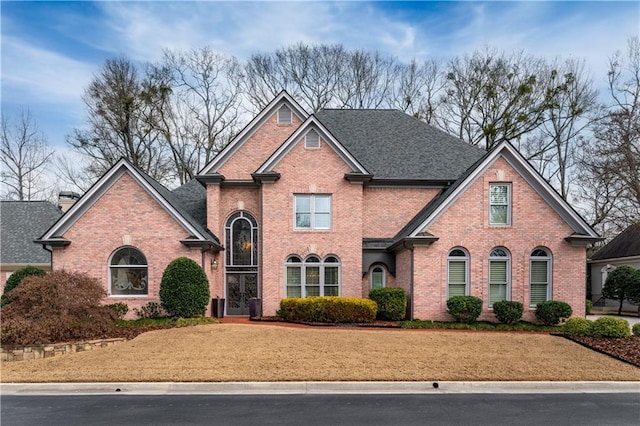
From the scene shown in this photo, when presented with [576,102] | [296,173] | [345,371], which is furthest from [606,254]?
[345,371]

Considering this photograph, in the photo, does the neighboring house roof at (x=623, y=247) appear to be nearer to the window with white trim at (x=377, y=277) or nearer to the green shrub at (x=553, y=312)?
the green shrub at (x=553, y=312)

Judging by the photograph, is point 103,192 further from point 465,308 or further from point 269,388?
point 465,308

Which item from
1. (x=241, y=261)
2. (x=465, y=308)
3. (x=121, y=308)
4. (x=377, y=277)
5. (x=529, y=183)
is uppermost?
(x=529, y=183)

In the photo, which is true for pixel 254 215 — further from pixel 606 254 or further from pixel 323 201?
pixel 606 254

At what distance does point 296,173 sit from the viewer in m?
21.0

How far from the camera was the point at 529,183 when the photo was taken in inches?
750

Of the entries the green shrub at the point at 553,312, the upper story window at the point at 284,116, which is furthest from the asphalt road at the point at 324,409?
the upper story window at the point at 284,116

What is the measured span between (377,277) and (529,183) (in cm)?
750

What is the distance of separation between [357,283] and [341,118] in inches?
396

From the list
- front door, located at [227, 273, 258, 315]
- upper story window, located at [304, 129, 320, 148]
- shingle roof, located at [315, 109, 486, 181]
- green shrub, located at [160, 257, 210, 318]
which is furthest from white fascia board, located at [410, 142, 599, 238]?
green shrub, located at [160, 257, 210, 318]

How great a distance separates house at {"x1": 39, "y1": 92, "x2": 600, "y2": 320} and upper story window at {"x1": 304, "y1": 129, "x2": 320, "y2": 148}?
0.05 m

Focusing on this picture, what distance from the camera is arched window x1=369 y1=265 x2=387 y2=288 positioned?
21.6m

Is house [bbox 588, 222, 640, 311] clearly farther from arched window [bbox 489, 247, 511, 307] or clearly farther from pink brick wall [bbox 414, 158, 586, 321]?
arched window [bbox 489, 247, 511, 307]

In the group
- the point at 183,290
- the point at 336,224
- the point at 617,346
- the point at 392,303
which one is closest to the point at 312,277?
the point at 336,224
